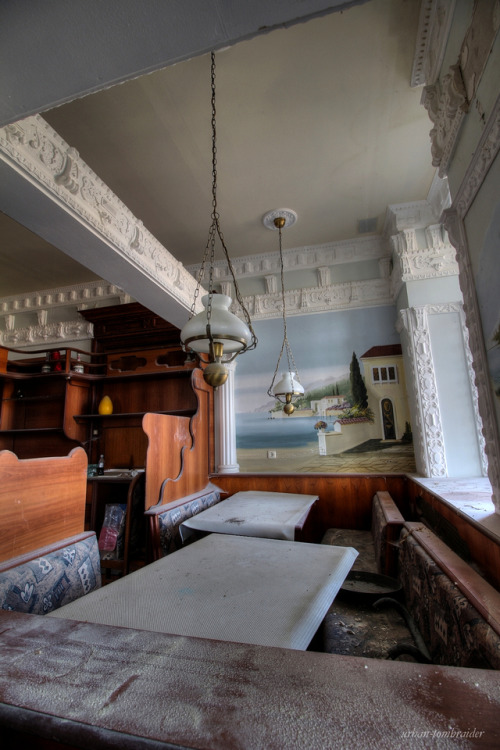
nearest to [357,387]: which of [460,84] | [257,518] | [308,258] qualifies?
[308,258]

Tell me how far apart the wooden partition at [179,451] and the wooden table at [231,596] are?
1115 millimetres

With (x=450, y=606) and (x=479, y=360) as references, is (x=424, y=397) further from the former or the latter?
(x=450, y=606)

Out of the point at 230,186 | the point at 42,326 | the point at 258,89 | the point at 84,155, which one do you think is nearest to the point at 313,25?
the point at 258,89

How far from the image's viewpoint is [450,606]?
1.18 meters

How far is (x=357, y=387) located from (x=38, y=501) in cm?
329

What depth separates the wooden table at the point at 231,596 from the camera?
113cm

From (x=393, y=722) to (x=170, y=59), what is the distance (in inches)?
71.1

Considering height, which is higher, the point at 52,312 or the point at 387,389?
the point at 52,312

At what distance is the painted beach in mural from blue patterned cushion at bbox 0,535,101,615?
98.7 inches

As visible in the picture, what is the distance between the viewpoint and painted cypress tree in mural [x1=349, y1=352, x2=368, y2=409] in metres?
3.98

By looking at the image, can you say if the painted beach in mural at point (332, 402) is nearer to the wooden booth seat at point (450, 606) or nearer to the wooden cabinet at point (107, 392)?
the wooden cabinet at point (107, 392)

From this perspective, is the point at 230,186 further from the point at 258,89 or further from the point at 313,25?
the point at 313,25

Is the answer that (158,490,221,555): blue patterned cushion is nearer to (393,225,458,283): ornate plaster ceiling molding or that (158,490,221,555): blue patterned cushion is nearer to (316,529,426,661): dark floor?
(316,529,426,661): dark floor

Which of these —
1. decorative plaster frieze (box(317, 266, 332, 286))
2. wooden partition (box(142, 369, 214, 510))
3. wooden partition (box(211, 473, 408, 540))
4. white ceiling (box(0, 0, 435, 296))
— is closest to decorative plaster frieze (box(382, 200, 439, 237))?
white ceiling (box(0, 0, 435, 296))
